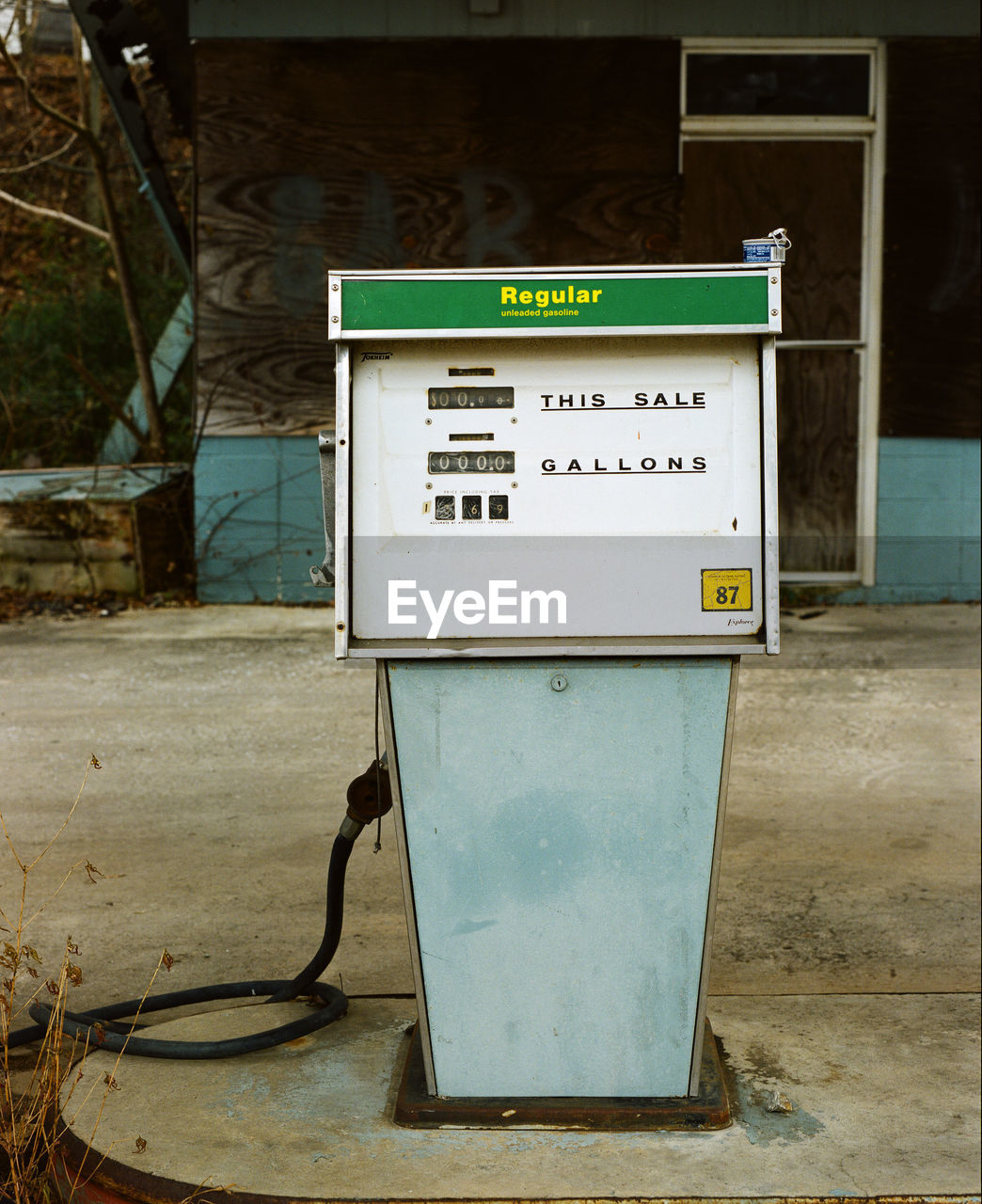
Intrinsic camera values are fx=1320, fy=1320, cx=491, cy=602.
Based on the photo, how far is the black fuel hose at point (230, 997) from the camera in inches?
114

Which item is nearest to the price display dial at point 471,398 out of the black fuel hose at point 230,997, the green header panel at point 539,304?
the green header panel at point 539,304

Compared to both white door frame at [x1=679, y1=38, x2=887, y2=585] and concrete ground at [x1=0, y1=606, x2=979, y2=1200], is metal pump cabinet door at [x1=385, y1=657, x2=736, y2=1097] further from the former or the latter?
white door frame at [x1=679, y1=38, x2=887, y2=585]

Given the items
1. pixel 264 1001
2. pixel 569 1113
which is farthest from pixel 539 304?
pixel 264 1001

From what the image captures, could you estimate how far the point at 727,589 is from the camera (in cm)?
243

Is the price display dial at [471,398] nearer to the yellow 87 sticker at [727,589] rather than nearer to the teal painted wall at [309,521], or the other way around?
the yellow 87 sticker at [727,589]

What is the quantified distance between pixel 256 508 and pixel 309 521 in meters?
0.33

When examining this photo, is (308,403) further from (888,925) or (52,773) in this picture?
(888,925)

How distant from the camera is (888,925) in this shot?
3.90 meters

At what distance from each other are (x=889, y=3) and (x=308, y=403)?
423 cm

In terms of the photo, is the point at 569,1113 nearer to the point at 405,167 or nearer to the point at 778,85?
the point at 405,167

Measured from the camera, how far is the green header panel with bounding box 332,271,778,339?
7.79 ft

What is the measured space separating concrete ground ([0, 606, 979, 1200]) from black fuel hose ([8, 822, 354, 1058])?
0.04m

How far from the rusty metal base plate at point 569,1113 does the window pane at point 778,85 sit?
668 centimetres

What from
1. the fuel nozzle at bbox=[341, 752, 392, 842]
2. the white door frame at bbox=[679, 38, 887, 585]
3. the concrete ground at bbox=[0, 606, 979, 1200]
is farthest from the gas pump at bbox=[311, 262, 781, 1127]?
the white door frame at bbox=[679, 38, 887, 585]
